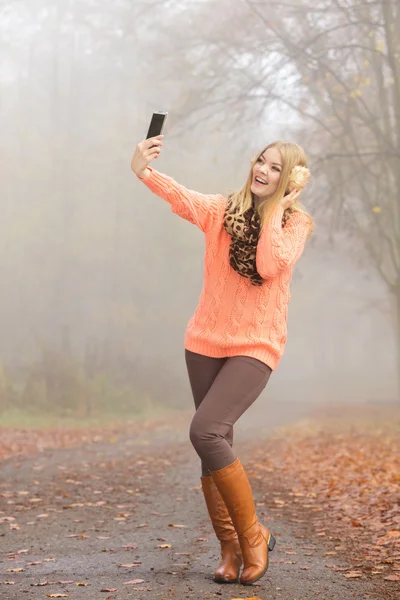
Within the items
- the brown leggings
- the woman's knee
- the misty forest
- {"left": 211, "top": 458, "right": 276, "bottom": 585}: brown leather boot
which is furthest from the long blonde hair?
the misty forest

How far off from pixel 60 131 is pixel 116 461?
17.1 metres

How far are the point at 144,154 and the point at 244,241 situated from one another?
690mm

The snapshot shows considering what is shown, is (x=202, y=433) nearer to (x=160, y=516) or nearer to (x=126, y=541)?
(x=126, y=541)

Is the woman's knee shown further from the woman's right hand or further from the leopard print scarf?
the woman's right hand

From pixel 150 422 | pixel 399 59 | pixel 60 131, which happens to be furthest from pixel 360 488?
pixel 60 131

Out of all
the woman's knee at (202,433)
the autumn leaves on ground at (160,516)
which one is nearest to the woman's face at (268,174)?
the woman's knee at (202,433)

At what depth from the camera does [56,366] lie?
21.6 metres

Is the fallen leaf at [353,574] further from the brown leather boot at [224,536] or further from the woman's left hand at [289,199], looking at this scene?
the woman's left hand at [289,199]

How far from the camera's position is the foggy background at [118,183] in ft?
60.6

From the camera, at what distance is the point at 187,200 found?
14.3ft

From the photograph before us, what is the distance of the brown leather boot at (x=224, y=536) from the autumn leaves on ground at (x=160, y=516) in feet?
0.39

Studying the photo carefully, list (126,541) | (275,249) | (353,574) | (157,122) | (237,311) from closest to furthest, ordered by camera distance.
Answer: (275,249) < (157,122) < (237,311) < (353,574) < (126,541)

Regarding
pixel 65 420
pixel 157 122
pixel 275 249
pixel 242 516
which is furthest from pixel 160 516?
pixel 65 420

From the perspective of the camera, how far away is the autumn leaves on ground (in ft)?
14.3
